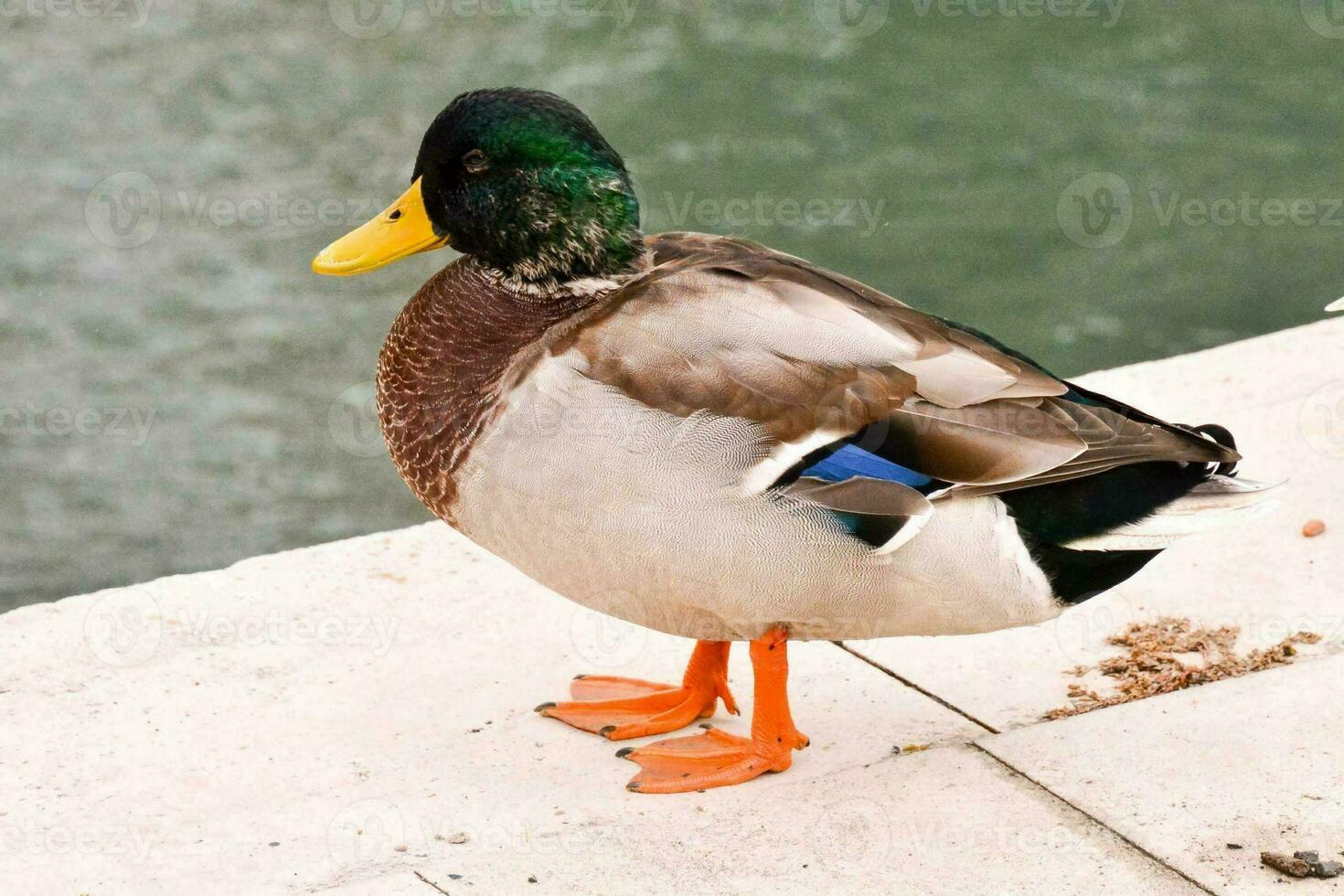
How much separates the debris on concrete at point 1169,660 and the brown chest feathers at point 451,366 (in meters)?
1.36

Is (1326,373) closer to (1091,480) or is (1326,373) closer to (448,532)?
(1091,480)

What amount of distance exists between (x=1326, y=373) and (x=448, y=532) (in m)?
2.56

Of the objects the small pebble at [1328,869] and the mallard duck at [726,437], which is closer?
the small pebble at [1328,869]

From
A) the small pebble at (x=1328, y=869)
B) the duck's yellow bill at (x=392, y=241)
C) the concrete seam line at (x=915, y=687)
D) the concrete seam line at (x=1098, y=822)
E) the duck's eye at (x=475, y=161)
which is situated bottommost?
the concrete seam line at (x=1098, y=822)

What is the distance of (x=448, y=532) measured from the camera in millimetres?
4566

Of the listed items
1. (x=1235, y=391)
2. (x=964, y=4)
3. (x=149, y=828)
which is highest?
(x=964, y=4)

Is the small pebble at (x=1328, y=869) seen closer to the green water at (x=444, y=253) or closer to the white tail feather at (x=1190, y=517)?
the white tail feather at (x=1190, y=517)

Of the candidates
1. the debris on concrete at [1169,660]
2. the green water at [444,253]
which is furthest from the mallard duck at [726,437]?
the green water at [444,253]

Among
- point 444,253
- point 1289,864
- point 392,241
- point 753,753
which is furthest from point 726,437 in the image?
point 444,253

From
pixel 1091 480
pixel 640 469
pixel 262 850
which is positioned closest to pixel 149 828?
pixel 262 850

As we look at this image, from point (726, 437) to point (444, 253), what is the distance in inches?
182

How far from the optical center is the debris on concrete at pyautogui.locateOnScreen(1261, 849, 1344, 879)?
304 centimetres

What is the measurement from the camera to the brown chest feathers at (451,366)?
3.33m

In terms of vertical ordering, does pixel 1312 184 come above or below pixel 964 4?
below
